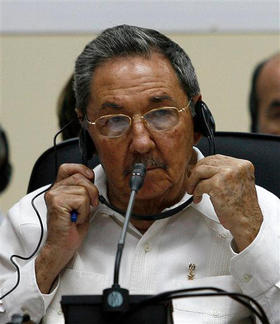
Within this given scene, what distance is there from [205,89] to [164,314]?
1.85m

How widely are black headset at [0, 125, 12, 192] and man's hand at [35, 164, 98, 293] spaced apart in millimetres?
1148

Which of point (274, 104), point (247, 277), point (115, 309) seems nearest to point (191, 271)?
point (247, 277)

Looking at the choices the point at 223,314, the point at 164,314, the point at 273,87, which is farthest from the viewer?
the point at 273,87

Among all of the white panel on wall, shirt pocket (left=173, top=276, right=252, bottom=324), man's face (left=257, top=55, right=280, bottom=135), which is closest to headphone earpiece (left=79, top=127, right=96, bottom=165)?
shirt pocket (left=173, top=276, right=252, bottom=324)

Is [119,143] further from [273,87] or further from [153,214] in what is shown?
Answer: [273,87]

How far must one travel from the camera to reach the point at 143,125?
67.7 inches

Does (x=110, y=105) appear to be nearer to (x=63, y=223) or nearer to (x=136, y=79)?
(x=136, y=79)

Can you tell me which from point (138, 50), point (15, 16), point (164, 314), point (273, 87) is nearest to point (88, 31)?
point (15, 16)

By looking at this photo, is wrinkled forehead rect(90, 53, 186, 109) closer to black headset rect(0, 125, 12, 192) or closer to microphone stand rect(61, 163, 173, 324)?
microphone stand rect(61, 163, 173, 324)

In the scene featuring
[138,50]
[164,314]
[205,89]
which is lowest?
[205,89]

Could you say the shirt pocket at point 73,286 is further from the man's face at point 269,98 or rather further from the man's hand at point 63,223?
the man's face at point 269,98

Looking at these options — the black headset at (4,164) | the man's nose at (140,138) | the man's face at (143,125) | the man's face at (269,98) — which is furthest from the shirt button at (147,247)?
the black headset at (4,164)

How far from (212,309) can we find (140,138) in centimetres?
37

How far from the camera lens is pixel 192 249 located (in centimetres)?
178
